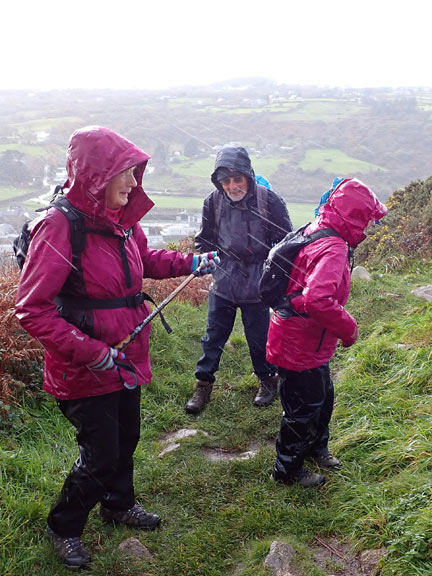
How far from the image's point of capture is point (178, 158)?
988 inches

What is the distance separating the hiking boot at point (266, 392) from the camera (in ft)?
16.7

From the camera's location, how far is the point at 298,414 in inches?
138

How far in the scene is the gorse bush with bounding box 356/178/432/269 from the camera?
10.8 metres

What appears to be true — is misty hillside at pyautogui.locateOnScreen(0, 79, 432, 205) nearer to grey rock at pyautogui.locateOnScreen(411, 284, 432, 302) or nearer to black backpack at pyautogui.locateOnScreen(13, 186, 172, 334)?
grey rock at pyautogui.locateOnScreen(411, 284, 432, 302)

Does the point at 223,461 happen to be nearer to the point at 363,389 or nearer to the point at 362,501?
the point at 362,501

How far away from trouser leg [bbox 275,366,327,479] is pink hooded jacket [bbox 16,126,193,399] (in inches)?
47.0

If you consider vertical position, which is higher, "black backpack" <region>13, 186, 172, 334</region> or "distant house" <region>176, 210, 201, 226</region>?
"black backpack" <region>13, 186, 172, 334</region>

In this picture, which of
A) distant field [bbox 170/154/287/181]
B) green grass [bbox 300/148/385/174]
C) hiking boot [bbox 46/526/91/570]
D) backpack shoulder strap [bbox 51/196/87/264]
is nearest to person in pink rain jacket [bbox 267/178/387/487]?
backpack shoulder strap [bbox 51/196/87/264]

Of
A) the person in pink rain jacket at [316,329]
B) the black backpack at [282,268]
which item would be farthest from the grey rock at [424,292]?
the black backpack at [282,268]

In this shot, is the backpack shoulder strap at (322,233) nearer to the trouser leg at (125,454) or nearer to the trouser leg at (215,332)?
the trouser leg at (125,454)

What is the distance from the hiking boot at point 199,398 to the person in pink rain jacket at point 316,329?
1.42 meters

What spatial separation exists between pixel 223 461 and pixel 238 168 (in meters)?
2.61

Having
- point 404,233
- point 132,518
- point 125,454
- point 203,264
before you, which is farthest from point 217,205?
point 404,233

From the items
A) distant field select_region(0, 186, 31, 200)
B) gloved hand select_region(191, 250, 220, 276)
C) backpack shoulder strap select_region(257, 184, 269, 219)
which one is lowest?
distant field select_region(0, 186, 31, 200)
